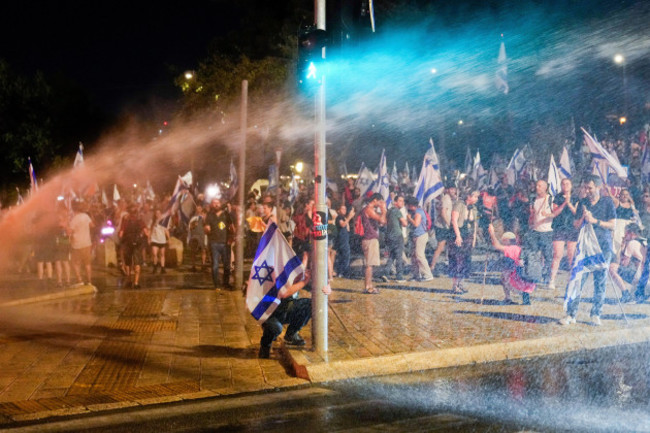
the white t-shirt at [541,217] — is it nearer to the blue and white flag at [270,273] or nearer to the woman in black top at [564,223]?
the woman in black top at [564,223]

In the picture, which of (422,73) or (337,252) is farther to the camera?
(422,73)

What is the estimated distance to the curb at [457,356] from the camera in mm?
7297

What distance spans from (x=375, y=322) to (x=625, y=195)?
5069 mm

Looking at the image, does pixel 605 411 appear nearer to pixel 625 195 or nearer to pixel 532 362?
pixel 532 362

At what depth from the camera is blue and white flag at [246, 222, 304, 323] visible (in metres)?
7.93

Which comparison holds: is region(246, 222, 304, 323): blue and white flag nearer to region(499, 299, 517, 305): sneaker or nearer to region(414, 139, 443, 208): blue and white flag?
region(499, 299, 517, 305): sneaker

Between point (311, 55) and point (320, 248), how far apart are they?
88.8 inches

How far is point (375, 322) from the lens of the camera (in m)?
9.70

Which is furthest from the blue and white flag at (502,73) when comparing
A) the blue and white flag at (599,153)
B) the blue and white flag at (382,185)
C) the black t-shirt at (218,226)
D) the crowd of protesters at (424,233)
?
the black t-shirt at (218,226)

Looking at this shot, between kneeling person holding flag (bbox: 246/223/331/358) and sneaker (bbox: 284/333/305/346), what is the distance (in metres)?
0.31

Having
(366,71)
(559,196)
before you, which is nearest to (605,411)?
(559,196)

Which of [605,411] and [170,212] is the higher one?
[170,212]

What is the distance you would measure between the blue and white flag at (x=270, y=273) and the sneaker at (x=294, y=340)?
67 cm

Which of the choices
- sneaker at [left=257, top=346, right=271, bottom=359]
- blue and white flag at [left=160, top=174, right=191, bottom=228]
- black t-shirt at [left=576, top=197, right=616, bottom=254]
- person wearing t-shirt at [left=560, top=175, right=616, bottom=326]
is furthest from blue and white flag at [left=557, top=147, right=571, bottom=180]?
sneaker at [left=257, top=346, right=271, bottom=359]
